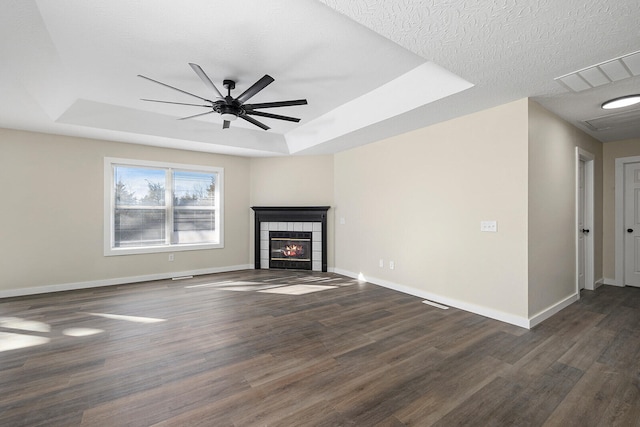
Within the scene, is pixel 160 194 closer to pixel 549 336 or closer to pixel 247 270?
pixel 247 270

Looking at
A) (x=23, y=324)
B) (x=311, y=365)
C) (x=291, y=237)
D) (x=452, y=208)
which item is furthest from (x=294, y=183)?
(x=23, y=324)

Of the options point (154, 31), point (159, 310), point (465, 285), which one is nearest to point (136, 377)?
point (159, 310)

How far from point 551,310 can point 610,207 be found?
286 cm

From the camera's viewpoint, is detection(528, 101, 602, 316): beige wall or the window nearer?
detection(528, 101, 602, 316): beige wall

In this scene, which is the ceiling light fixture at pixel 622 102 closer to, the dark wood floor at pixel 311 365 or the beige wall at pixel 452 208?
the beige wall at pixel 452 208

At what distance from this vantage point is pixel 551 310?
3.32 metres

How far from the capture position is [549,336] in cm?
278

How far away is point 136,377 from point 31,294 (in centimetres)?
359

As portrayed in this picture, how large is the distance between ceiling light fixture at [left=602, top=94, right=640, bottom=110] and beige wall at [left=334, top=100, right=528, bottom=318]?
0.97 metres

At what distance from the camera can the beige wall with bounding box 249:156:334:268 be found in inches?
233

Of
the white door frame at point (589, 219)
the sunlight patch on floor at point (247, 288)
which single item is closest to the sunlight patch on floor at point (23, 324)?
the sunlight patch on floor at point (247, 288)

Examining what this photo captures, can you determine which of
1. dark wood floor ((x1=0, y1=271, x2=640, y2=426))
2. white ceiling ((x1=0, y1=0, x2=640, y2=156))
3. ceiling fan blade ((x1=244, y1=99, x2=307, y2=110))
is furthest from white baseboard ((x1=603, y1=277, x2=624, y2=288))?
ceiling fan blade ((x1=244, y1=99, x2=307, y2=110))

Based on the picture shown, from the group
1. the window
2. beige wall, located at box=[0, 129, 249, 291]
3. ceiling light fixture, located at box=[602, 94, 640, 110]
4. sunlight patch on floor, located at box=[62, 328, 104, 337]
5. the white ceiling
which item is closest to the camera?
the white ceiling

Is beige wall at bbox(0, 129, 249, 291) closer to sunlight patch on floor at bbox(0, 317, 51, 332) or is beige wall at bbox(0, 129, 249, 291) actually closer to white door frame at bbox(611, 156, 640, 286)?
sunlight patch on floor at bbox(0, 317, 51, 332)
